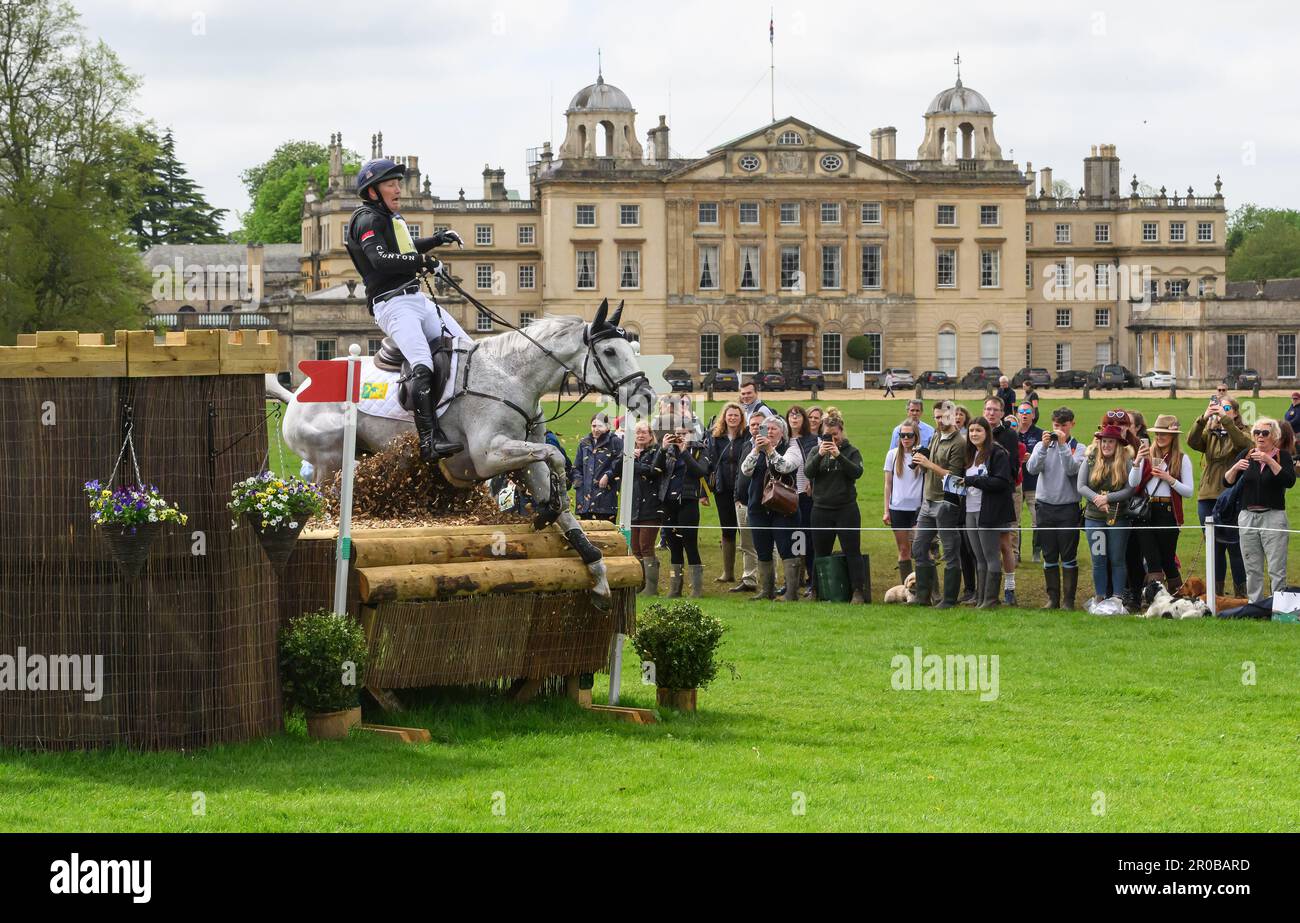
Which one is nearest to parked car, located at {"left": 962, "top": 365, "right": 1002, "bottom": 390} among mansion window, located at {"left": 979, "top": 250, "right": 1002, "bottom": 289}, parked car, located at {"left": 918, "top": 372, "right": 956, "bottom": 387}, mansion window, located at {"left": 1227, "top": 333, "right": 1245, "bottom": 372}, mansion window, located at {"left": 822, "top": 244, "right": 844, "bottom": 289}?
parked car, located at {"left": 918, "top": 372, "right": 956, "bottom": 387}

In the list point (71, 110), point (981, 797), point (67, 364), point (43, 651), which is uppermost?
point (71, 110)

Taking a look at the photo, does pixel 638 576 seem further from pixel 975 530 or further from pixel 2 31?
pixel 2 31

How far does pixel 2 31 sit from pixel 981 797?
48.6 metres

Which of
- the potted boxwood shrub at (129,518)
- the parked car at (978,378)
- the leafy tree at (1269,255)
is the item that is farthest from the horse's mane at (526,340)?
the leafy tree at (1269,255)

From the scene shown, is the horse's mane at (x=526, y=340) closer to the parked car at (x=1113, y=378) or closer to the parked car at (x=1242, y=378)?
the parked car at (x=1242, y=378)

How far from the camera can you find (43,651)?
9422mm

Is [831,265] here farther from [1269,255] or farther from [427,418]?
[427,418]

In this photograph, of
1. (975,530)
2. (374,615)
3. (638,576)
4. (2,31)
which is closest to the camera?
(374,615)

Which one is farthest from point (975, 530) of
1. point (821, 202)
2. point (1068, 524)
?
point (821, 202)

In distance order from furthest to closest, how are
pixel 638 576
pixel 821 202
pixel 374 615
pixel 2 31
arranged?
pixel 821 202 < pixel 2 31 < pixel 638 576 < pixel 374 615

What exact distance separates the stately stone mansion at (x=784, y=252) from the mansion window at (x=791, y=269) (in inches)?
4.7

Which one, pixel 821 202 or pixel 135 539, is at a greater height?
pixel 821 202

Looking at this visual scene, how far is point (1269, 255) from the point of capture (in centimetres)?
→ 12838

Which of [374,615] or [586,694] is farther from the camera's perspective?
[586,694]
